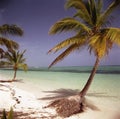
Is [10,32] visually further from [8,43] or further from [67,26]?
[67,26]

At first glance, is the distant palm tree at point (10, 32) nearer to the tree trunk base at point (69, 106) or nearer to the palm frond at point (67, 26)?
the palm frond at point (67, 26)

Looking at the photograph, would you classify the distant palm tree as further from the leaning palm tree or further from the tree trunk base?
the tree trunk base

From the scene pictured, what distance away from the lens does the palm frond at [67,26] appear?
2410 mm

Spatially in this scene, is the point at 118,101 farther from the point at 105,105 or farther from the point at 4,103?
the point at 4,103

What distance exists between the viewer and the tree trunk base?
2.36 m

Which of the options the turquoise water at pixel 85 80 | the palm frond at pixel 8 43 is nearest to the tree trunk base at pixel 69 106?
the turquoise water at pixel 85 80

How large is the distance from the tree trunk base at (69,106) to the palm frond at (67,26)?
0.79m

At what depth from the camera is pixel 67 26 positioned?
8.38ft

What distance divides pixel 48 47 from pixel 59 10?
482 millimetres

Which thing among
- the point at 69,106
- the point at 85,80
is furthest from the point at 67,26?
the point at 85,80

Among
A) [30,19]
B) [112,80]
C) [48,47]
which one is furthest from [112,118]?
[112,80]

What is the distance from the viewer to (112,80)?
504cm

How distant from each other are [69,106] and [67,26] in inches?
35.0

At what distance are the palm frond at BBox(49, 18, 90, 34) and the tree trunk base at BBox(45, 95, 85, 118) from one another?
789 millimetres
